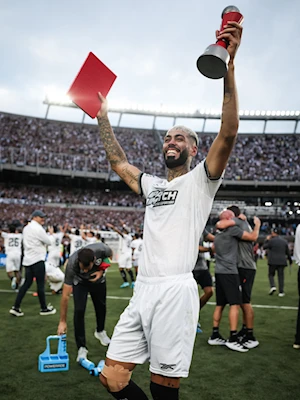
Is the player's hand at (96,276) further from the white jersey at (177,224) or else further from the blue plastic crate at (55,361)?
the white jersey at (177,224)

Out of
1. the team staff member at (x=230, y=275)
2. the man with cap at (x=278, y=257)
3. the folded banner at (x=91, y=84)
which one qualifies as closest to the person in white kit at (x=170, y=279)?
the folded banner at (x=91, y=84)

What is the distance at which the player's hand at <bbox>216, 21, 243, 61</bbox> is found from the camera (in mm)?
2045

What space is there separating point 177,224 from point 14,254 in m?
10.1

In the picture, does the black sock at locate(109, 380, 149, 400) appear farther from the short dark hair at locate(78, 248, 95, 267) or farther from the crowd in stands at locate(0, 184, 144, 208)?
the crowd in stands at locate(0, 184, 144, 208)

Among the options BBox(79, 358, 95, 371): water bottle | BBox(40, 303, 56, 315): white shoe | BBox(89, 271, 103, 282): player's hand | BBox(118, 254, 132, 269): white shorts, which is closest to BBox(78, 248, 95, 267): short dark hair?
BBox(89, 271, 103, 282): player's hand

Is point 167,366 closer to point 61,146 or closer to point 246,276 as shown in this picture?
point 246,276

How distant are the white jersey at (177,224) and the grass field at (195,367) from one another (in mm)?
2400

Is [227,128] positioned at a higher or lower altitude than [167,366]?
higher

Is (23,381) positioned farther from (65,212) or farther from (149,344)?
(65,212)

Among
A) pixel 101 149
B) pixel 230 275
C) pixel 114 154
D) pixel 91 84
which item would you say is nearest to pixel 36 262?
pixel 230 275

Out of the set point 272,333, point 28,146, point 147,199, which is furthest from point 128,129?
point 147,199

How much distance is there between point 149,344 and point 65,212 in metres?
35.5

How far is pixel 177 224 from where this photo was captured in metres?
2.55

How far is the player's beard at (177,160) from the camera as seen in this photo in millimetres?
2768
